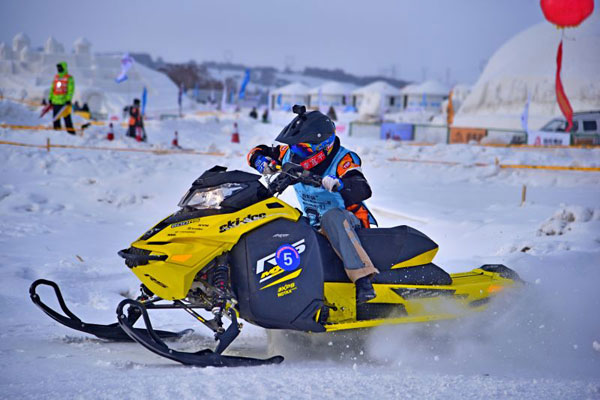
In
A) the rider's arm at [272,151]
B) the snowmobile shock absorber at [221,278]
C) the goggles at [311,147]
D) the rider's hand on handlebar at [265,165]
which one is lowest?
the snowmobile shock absorber at [221,278]

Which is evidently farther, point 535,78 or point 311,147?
point 535,78

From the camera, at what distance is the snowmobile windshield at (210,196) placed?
346 cm

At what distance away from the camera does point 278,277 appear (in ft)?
11.7

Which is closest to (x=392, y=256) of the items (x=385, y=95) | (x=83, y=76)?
(x=83, y=76)

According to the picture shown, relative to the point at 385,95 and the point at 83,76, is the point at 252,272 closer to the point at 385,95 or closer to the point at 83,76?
the point at 83,76

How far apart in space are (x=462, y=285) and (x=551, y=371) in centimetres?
83

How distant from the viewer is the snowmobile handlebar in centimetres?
366

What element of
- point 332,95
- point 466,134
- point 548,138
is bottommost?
point 466,134

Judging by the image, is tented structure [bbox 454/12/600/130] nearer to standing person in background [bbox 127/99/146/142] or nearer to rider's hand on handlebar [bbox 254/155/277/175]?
standing person in background [bbox 127/99/146/142]

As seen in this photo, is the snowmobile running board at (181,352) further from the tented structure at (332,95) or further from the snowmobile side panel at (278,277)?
the tented structure at (332,95)

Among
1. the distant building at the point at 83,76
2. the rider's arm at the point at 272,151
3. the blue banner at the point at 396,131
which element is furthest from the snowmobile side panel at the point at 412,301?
the distant building at the point at 83,76

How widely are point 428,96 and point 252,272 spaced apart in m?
60.3

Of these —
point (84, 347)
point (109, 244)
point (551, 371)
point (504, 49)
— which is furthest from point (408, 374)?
point (504, 49)

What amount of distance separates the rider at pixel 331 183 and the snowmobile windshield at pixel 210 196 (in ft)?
1.50
